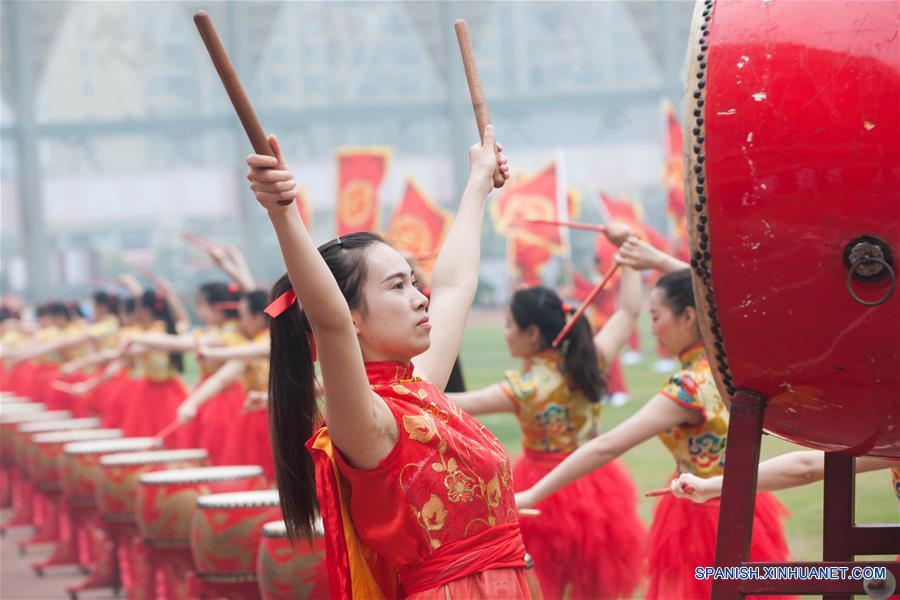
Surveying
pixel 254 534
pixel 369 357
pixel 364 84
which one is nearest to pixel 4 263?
pixel 364 84

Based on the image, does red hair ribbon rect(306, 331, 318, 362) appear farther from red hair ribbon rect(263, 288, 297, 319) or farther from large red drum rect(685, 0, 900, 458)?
large red drum rect(685, 0, 900, 458)

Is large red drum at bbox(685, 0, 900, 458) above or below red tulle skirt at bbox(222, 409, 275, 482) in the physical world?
above

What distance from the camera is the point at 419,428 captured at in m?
1.79

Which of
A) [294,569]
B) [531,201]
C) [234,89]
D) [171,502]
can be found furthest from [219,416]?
[531,201]

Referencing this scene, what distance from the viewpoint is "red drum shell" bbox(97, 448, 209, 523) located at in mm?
4523

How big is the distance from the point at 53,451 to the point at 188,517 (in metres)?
2.16

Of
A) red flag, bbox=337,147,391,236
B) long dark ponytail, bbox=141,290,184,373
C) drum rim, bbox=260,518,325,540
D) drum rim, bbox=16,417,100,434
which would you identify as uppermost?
red flag, bbox=337,147,391,236

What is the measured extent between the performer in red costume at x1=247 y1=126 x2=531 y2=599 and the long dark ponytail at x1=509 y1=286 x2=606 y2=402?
147 centimetres

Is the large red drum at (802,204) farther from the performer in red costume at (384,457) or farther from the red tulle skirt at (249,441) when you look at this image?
the red tulle skirt at (249,441)

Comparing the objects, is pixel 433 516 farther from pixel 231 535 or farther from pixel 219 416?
pixel 219 416

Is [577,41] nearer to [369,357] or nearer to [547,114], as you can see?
[547,114]

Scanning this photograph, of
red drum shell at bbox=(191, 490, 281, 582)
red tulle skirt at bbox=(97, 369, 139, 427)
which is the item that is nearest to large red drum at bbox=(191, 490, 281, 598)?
red drum shell at bbox=(191, 490, 281, 582)

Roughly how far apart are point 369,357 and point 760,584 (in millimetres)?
612

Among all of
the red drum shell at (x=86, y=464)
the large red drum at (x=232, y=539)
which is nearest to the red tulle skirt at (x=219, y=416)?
the red drum shell at (x=86, y=464)
